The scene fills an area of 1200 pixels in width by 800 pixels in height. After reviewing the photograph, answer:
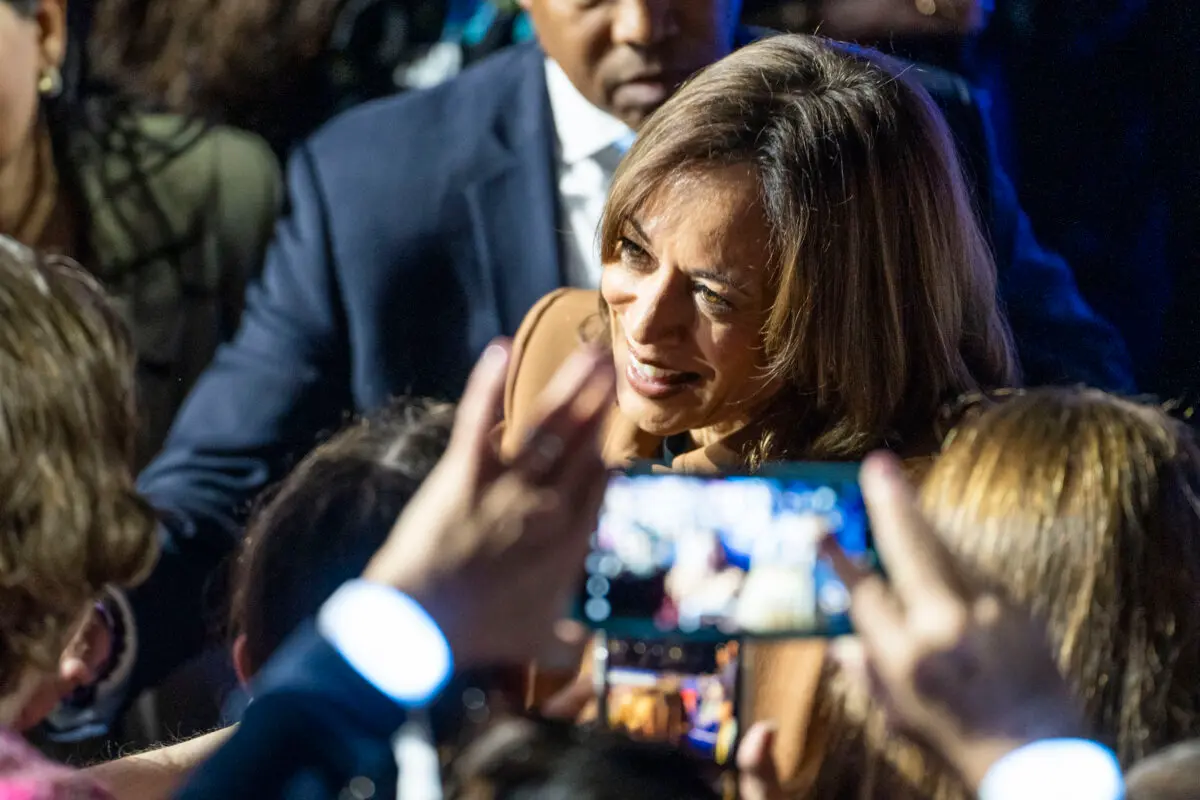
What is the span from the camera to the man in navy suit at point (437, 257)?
110 cm

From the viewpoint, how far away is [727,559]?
37.2 inches

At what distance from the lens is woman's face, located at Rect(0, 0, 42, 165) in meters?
1.25

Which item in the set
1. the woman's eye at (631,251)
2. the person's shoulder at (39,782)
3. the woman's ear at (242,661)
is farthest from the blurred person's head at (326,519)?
the person's shoulder at (39,782)

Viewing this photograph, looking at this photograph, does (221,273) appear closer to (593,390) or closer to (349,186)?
(349,186)

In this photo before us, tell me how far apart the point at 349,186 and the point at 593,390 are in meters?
0.66

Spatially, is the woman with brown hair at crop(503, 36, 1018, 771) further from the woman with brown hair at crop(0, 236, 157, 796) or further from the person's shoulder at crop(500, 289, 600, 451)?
the woman with brown hair at crop(0, 236, 157, 796)

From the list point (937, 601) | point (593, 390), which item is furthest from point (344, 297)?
point (937, 601)

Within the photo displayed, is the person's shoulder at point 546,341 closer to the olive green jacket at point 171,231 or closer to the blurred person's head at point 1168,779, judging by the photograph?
the olive green jacket at point 171,231

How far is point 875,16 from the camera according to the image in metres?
1.09

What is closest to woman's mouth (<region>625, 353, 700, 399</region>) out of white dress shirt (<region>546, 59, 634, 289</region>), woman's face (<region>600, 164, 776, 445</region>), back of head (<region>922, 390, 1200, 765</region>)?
woman's face (<region>600, 164, 776, 445</region>)

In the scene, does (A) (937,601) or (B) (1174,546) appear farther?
(B) (1174,546)

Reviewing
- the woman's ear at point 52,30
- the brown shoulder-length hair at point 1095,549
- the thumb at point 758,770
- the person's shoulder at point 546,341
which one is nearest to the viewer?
the brown shoulder-length hair at point 1095,549

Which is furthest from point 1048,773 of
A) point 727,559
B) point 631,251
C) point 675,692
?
point 631,251

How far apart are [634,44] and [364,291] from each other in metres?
0.32
